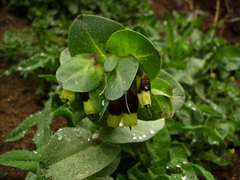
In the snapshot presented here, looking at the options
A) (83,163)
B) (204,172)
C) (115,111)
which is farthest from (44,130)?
(204,172)

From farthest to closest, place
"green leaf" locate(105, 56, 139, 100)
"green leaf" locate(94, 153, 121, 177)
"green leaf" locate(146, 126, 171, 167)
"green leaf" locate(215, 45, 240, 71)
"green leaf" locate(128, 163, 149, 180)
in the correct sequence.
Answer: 1. "green leaf" locate(215, 45, 240, 71)
2. "green leaf" locate(146, 126, 171, 167)
3. "green leaf" locate(128, 163, 149, 180)
4. "green leaf" locate(94, 153, 121, 177)
5. "green leaf" locate(105, 56, 139, 100)

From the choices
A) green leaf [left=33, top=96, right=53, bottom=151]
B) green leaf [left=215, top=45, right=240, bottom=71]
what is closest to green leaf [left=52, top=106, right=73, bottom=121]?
green leaf [left=33, top=96, right=53, bottom=151]

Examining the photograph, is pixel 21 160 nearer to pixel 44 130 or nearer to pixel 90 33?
pixel 44 130

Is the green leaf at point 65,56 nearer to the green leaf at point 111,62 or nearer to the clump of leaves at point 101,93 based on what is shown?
the clump of leaves at point 101,93

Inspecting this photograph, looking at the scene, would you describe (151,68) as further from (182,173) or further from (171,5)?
(171,5)

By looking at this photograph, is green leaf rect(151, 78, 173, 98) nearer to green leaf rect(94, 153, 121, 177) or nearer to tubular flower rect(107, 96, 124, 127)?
tubular flower rect(107, 96, 124, 127)

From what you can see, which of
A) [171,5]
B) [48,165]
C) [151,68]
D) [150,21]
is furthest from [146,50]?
[171,5]

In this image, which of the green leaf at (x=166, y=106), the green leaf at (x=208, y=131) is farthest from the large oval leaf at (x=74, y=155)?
the green leaf at (x=208, y=131)
